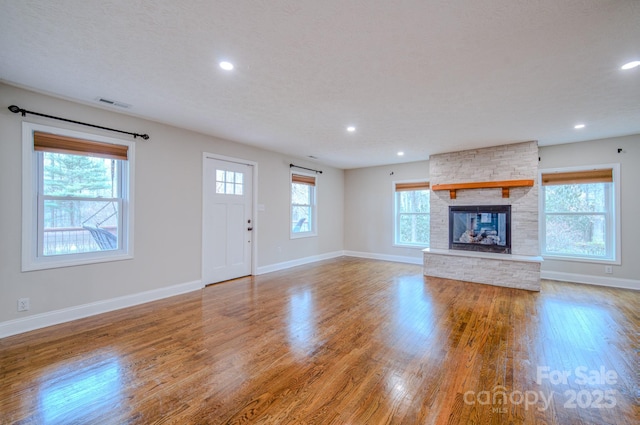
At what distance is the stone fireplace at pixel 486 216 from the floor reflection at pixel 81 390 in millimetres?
5105

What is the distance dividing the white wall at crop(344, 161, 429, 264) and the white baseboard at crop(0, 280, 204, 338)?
4728 mm

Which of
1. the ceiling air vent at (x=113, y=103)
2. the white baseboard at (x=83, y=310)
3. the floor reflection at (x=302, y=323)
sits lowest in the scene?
the floor reflection at (x=302, y=323)

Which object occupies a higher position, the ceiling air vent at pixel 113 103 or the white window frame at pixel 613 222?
the ceiling air vent at pixel 113 103

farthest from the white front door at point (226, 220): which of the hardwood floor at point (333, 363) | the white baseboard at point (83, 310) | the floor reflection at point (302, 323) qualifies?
the floor reflection at point (302, 323)

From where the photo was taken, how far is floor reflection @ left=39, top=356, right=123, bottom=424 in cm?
177

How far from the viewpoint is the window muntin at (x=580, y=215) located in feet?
15.8

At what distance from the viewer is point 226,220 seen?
5.04 m

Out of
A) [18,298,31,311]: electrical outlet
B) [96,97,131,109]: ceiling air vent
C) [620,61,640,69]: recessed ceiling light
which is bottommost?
[18,298,31,311]: electrical outlet

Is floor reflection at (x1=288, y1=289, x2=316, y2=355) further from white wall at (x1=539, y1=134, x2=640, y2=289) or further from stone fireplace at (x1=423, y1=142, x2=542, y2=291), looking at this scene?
white wall at (x1=539, y1=134, x2=640, y2=289)

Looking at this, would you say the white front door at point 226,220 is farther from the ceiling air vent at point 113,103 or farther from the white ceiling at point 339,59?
the ceiling air vent at point 113,103

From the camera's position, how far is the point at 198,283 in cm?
451

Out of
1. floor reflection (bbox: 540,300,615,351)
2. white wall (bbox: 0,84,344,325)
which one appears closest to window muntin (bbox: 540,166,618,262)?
floor reflection (bbox: 540,300,615,351)

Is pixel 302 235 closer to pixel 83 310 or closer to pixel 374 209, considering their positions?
pixel 374 209

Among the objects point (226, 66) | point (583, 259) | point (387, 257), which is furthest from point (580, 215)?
point (226, 66)
